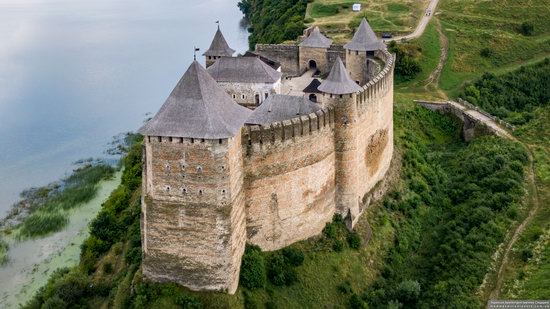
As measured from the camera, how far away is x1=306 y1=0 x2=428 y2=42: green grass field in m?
40.0

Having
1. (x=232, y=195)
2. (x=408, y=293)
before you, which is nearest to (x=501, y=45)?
(x=408, y=293)

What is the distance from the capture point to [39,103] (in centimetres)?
3856

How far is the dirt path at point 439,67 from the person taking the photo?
33938 millimetres

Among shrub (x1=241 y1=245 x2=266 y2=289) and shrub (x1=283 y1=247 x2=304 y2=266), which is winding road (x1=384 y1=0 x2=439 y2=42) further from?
shrub (x1=241 y1=245 x2=266 y2=289)

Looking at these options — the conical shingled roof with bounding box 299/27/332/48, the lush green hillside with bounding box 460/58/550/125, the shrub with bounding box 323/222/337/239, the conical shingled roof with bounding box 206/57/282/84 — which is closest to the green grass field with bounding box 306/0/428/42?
the lush green hillside with bounding box 460/58/550/125

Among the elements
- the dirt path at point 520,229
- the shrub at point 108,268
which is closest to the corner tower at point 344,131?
the dirt path at point 520,229

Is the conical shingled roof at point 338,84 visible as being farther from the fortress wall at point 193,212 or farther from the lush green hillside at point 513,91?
the lush green hillside at point 513,91

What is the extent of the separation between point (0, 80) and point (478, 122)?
31004 mm

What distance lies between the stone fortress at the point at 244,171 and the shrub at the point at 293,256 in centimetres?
25

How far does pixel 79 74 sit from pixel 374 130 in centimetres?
2940

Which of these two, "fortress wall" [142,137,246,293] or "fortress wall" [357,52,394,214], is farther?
"fortress wall" [357,52,394,214]

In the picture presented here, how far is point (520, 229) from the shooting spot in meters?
20.2

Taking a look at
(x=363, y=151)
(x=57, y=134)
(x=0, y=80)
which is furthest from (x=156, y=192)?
(x=0, y=80)

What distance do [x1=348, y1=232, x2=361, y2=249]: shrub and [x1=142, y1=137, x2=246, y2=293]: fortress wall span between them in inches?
172
